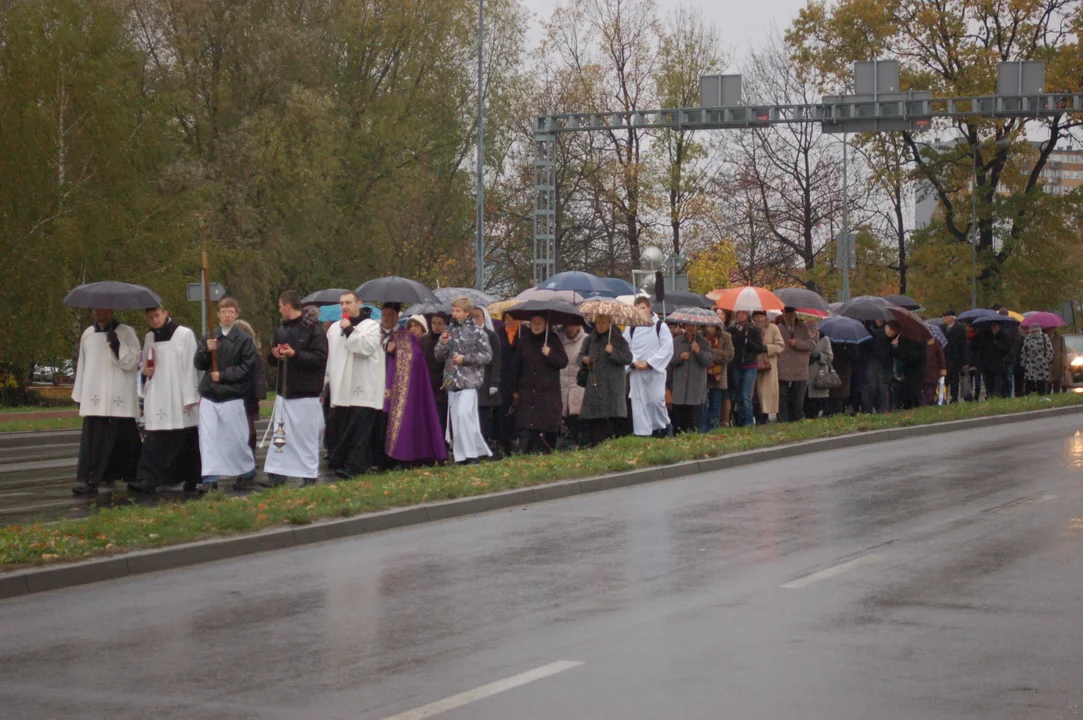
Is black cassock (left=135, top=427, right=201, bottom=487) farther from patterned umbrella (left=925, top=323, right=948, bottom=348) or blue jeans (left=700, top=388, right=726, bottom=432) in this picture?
patterned umbrella (left=925, top=323, right=948, bottom=348)

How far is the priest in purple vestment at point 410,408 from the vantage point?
17.0 meters

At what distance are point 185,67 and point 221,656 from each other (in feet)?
136

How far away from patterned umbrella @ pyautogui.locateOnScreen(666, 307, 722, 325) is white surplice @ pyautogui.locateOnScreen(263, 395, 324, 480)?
694 centimetres

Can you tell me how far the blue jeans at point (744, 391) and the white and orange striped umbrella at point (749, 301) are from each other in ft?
2.92

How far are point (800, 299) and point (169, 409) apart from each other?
12161mm

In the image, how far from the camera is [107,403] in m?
15.8

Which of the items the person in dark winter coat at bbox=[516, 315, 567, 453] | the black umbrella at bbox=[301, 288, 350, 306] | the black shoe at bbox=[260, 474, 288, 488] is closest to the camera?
the black shoe at bbox=[260, 474, 288, 488]

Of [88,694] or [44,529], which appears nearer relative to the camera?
[88,694]

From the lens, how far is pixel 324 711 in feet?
21.9

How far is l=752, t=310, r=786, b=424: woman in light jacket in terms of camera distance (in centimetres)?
2345

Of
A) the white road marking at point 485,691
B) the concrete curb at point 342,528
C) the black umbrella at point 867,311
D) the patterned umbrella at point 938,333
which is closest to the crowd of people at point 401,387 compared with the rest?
the black umbrella at point 867,311

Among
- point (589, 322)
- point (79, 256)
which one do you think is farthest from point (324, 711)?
point (79, 256)

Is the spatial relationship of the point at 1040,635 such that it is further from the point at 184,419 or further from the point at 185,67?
the point at 185,67

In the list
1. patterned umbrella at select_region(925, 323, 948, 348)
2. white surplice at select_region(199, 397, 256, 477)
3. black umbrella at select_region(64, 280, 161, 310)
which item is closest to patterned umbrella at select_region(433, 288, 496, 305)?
white surplice at select_region(199, 397, 256, 477)
